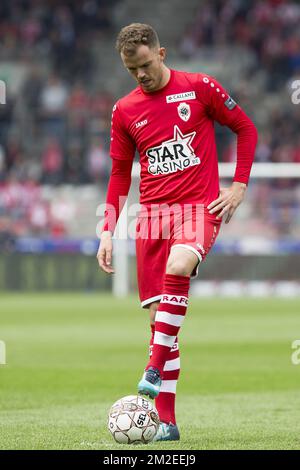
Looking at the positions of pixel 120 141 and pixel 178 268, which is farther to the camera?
pixel 120 141

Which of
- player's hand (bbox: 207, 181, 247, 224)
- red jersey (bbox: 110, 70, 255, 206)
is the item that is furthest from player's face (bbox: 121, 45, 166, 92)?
player's hand (bbox: 207, 181, 247, 224)

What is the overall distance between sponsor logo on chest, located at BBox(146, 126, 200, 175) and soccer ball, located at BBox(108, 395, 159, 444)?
4.60 ft

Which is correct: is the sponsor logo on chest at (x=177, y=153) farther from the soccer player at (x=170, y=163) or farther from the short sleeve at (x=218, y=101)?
the short sleeve at (x=218, y=101)

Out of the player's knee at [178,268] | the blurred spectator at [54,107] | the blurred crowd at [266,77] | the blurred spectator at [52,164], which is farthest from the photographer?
the blurred spectator at [54,107]

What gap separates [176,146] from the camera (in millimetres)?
6629

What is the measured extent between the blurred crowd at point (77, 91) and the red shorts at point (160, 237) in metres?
14.6

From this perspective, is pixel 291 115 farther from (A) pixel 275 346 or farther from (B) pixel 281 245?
(A) pixel 275 346

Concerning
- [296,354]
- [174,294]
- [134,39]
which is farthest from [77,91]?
[174,294]

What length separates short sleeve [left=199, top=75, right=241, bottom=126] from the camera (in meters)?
6.67

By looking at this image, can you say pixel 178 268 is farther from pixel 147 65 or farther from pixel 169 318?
pixel 147 65

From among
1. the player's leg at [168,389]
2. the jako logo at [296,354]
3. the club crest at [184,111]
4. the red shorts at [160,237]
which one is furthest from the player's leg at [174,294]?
the jako logo at [296,354]

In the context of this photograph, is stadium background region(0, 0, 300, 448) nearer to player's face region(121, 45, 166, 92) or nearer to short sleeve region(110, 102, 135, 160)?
short sleeve region(110, 102, 135, 160)

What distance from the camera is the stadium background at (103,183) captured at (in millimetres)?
13531

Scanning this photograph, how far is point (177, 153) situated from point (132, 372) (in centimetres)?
422
